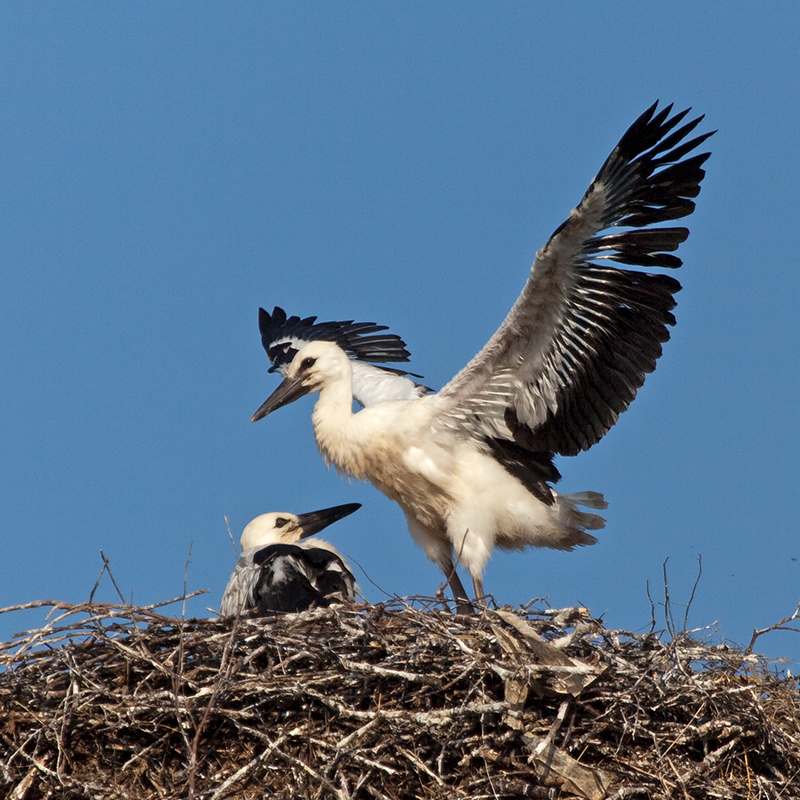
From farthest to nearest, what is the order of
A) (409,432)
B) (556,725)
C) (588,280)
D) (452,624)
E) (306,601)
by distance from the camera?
(409,432)
(588,280)
(306,601)
(452,624)
(556,725)

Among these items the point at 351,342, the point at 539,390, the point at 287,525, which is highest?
the point at 351,342

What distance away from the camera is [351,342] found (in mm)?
8547

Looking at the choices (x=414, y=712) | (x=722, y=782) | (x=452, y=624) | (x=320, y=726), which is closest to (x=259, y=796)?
(x=320, y=726)

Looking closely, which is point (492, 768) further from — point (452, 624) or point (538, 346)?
point (538, 346)

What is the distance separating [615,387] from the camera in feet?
20.0

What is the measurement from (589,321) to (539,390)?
455mm

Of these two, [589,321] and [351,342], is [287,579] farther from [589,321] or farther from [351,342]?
[351,342]

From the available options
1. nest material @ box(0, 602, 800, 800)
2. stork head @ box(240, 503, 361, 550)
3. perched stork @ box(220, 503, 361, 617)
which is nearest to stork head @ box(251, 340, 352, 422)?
stork head @ box(240, 503, 361, 550)

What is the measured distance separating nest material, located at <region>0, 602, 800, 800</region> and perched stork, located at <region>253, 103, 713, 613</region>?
5.00 feet

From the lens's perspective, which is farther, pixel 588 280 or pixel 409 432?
pixel 409 432

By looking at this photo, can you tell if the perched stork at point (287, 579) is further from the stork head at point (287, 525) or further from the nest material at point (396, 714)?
the nest material at point (396, 714)

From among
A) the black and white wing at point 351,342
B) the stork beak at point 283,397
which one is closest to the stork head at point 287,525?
the stork beak at point 283,397

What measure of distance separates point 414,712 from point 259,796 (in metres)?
0.62

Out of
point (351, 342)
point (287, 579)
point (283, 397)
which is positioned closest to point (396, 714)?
point (287, 579)
